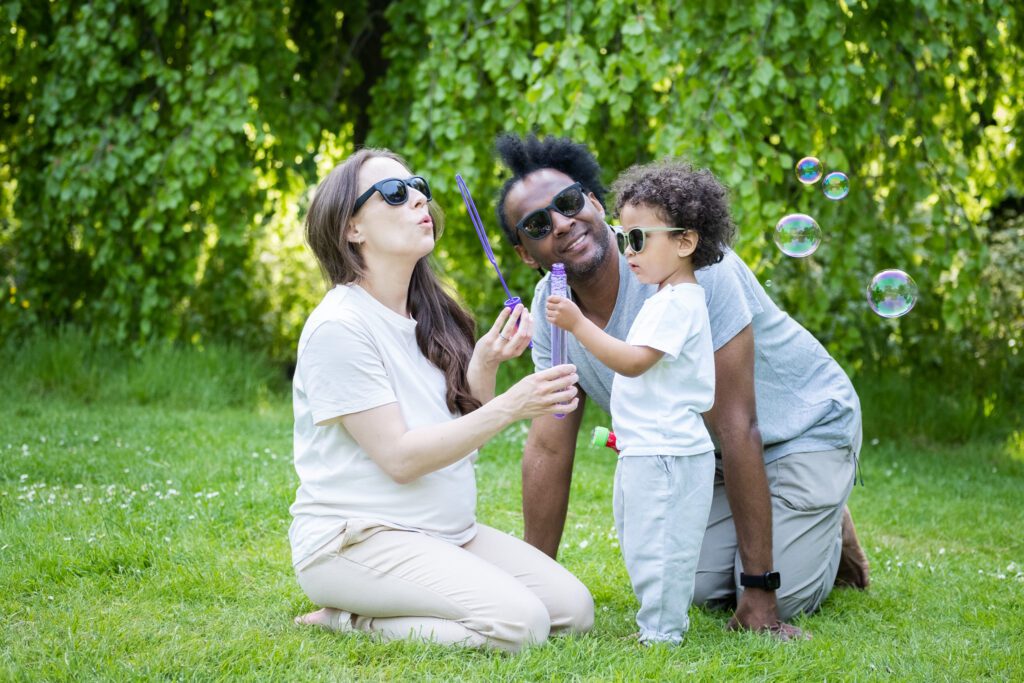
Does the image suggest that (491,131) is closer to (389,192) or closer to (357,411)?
(389,192)

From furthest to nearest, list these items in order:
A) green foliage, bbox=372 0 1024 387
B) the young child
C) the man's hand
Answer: green foliage, bbox=372 0 1024 387
the man's hand
the young child

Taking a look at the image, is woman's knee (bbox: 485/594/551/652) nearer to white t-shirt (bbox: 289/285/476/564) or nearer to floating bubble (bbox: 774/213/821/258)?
Result: white t-shirt (bbox: 289/285/476/564)

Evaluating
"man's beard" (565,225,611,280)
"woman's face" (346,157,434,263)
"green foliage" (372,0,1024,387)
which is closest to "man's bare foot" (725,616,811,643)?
"man's beard" (565,225,611,280)

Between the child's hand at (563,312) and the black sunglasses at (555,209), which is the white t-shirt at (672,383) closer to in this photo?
the child's hand at (563,312)

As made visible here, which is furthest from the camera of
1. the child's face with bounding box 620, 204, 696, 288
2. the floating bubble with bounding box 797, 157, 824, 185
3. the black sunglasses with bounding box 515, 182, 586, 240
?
Result: the floating bubble with bounding box 797, 157, 824, 185

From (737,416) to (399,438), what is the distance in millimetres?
816

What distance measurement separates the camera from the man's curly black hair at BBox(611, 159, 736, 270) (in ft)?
7.66

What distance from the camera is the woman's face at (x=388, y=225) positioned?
2.42m

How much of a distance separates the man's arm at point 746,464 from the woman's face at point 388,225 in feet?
2.51

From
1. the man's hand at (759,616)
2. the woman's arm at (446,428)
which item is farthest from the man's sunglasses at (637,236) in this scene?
the man's hand at (759,616)

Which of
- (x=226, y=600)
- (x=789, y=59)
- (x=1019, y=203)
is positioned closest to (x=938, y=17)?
(x=789, y=59)

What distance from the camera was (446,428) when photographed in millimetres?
2244

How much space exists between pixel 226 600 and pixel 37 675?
25.2 inches

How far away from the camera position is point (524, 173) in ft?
8.98
